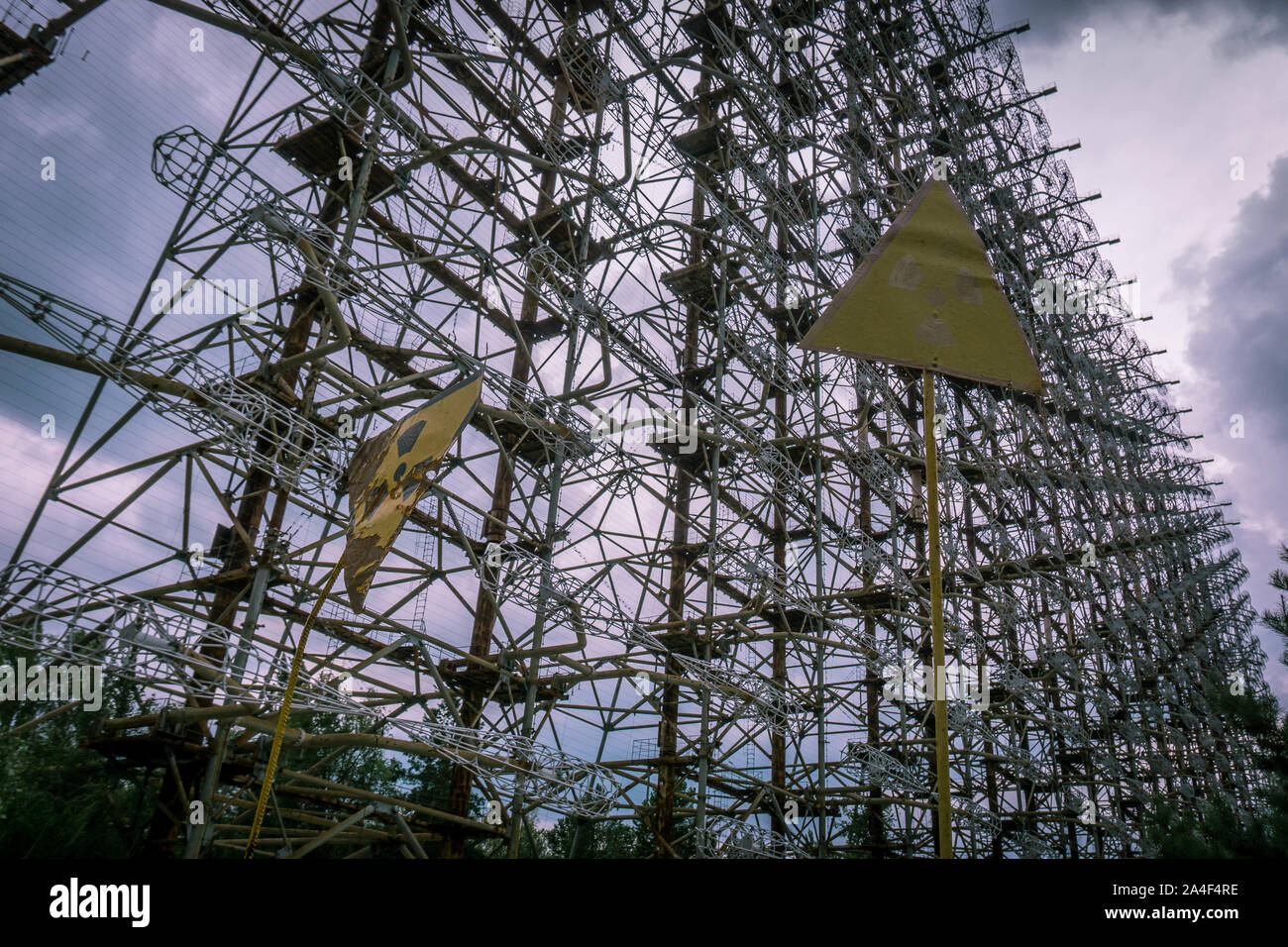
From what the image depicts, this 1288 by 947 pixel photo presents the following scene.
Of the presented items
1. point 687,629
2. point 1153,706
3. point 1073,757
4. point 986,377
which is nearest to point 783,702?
point 687,629

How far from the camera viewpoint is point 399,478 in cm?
319

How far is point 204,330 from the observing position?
10031 millimetres

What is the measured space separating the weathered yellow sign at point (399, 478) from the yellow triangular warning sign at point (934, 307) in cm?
149

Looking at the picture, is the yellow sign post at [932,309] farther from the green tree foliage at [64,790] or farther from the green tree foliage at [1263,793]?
the green tree foliage at [64,790]

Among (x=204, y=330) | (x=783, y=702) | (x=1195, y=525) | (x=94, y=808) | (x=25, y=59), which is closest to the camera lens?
(x=25, y=59)

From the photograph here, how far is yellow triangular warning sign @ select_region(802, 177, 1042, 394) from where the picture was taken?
376 centimetres

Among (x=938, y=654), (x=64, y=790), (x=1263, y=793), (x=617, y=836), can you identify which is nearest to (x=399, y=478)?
(x=938, y=654)

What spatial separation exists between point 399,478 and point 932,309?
228 centimetres

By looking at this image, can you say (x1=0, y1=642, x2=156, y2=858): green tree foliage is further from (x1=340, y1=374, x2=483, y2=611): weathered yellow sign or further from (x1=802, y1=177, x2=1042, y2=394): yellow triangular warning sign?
(x1=802, y1=177, x2=1042, y2=394): yellow triangular warning sign

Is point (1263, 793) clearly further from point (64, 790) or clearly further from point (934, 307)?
point (64, 790)

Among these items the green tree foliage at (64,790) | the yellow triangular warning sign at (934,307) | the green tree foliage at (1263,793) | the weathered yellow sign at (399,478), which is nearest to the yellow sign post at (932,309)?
the yellow triangular warning sign at (934,307)

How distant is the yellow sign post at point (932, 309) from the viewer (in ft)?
12.3
